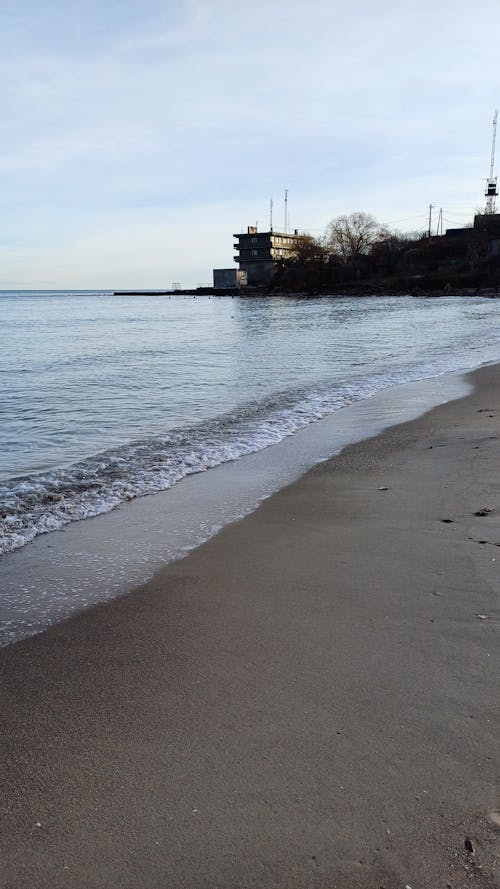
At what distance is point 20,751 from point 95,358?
20195 millimetres

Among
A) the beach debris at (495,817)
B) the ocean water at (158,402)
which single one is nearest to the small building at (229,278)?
the ocean water at (158,402)

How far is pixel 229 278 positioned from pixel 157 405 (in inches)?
4517

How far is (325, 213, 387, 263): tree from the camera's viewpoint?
10731 centimetres

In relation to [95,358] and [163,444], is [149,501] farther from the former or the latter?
[95,358]

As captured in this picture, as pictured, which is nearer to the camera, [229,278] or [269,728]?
[269,728]

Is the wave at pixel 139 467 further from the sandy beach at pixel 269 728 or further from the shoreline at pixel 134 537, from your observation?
the sandy beach at pixel 269 728

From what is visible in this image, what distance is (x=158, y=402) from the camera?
11820 mm

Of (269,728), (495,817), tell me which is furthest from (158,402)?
(495,817)

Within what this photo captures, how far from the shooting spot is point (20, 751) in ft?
7.42

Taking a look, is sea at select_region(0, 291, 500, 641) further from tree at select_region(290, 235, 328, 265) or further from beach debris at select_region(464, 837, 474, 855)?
tree at select_region(290, 235, 328, 265)

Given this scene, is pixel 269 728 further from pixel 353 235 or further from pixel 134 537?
pixel 353 235

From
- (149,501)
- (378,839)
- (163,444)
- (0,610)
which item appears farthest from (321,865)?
(163,444)

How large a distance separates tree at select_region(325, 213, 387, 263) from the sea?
87138 millimetres

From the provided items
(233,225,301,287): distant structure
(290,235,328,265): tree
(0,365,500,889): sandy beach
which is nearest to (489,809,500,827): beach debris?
(0,365,500,889): sandy beach
